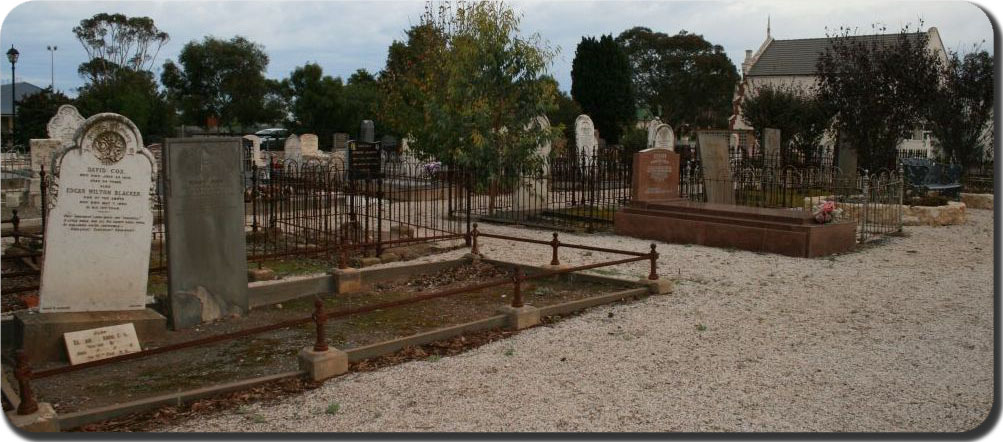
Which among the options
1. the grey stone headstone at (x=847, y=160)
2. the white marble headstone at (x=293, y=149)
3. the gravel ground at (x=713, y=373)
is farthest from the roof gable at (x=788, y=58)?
the gravel ground at (x=713, y=373)

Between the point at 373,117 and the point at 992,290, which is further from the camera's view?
the point at 373,117

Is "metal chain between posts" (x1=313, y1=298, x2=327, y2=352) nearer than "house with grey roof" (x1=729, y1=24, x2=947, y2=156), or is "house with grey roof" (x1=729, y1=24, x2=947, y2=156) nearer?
"metal chain between posts" (x1=313, y1=298, x2=327, y2=352)

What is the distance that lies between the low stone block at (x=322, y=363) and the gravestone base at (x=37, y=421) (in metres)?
1.66

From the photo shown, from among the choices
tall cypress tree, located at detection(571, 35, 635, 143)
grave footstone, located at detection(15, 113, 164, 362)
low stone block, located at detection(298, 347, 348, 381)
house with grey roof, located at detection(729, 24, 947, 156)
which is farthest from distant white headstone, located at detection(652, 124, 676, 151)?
house with grey roof, located at detection(729, 24, 947, 156)

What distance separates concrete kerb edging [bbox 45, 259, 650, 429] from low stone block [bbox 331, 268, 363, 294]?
113mm

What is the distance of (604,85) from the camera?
50.6 meters

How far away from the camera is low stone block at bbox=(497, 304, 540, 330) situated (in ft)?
25.2

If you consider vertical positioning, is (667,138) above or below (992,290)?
above

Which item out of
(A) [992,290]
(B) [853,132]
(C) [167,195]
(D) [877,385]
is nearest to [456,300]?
(C) [167,195]

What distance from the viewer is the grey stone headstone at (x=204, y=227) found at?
25.1ft

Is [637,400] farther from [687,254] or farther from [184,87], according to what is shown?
[184,87]

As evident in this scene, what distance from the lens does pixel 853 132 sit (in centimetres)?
2114

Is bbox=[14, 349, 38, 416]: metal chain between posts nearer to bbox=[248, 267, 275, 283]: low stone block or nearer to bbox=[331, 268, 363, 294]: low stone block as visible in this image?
bbox=[331, 268, 363, 294]: low stone block

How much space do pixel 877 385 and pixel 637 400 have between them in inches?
70.4
